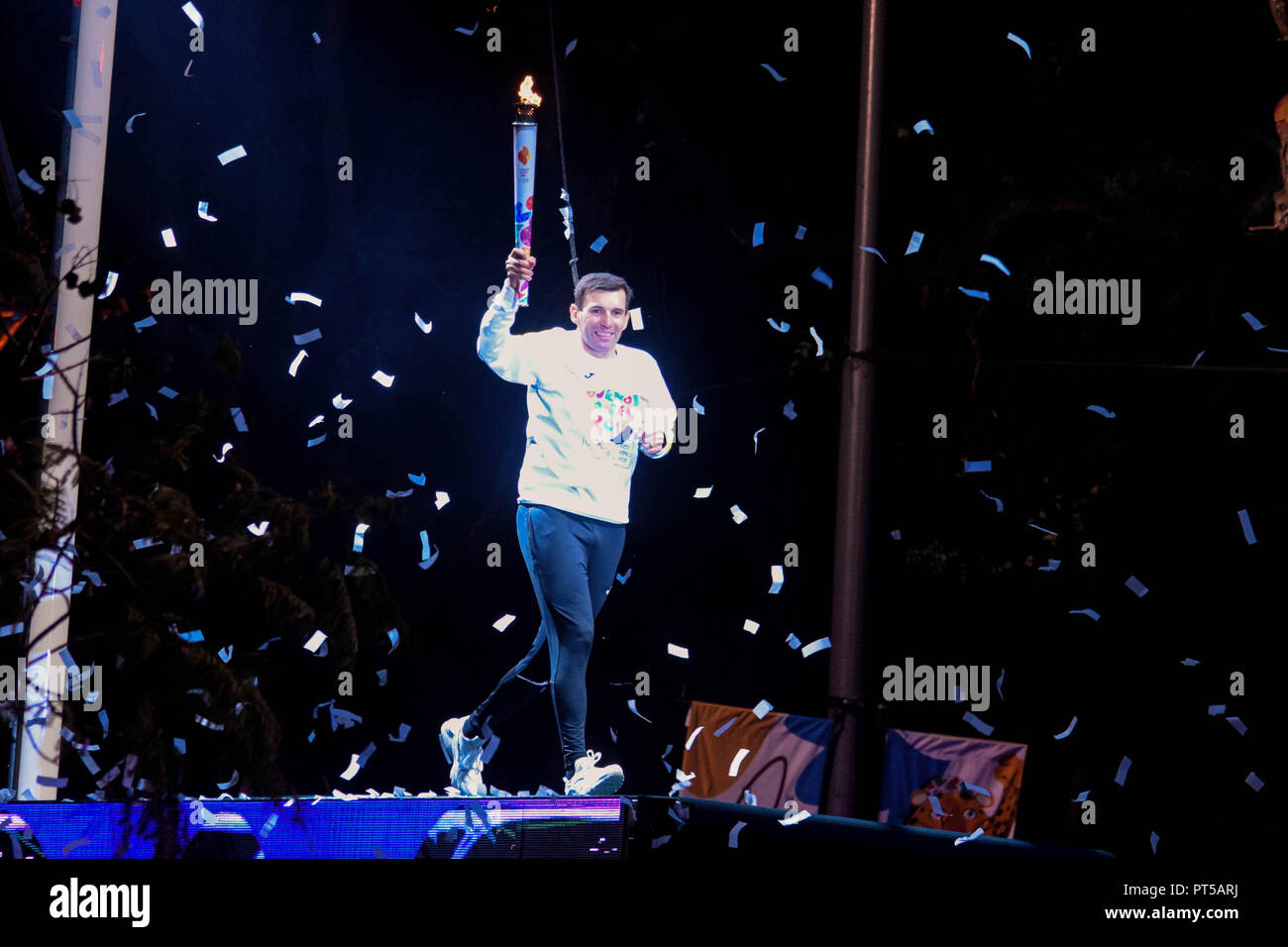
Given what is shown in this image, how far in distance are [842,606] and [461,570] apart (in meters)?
2.84

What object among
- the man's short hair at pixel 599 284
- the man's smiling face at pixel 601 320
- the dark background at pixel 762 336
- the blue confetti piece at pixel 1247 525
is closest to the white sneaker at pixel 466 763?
the dark background at pixel 762 336

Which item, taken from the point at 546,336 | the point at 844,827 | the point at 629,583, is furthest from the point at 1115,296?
the point at 844,827

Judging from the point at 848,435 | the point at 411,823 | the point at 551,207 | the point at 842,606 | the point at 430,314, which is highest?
the point at 551,207

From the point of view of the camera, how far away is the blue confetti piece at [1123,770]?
13859mm

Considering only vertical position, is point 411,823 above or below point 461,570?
below

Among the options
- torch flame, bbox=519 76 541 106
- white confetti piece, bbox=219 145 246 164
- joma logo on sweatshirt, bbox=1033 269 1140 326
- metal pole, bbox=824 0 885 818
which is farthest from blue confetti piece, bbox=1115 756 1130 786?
torch flame, bbox=519 76 541 106

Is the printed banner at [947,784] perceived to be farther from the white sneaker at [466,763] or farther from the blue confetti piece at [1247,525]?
the white sneaker at [466,763]

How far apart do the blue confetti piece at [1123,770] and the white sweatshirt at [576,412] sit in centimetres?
737

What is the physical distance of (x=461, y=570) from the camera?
11.1 m

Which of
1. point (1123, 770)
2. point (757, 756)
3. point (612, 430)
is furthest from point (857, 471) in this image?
point (1123, 770)

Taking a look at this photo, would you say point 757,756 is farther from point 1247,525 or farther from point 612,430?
point 1247,525

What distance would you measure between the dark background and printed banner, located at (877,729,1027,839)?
1836 mm

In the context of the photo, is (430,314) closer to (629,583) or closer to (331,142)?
(331,142)
